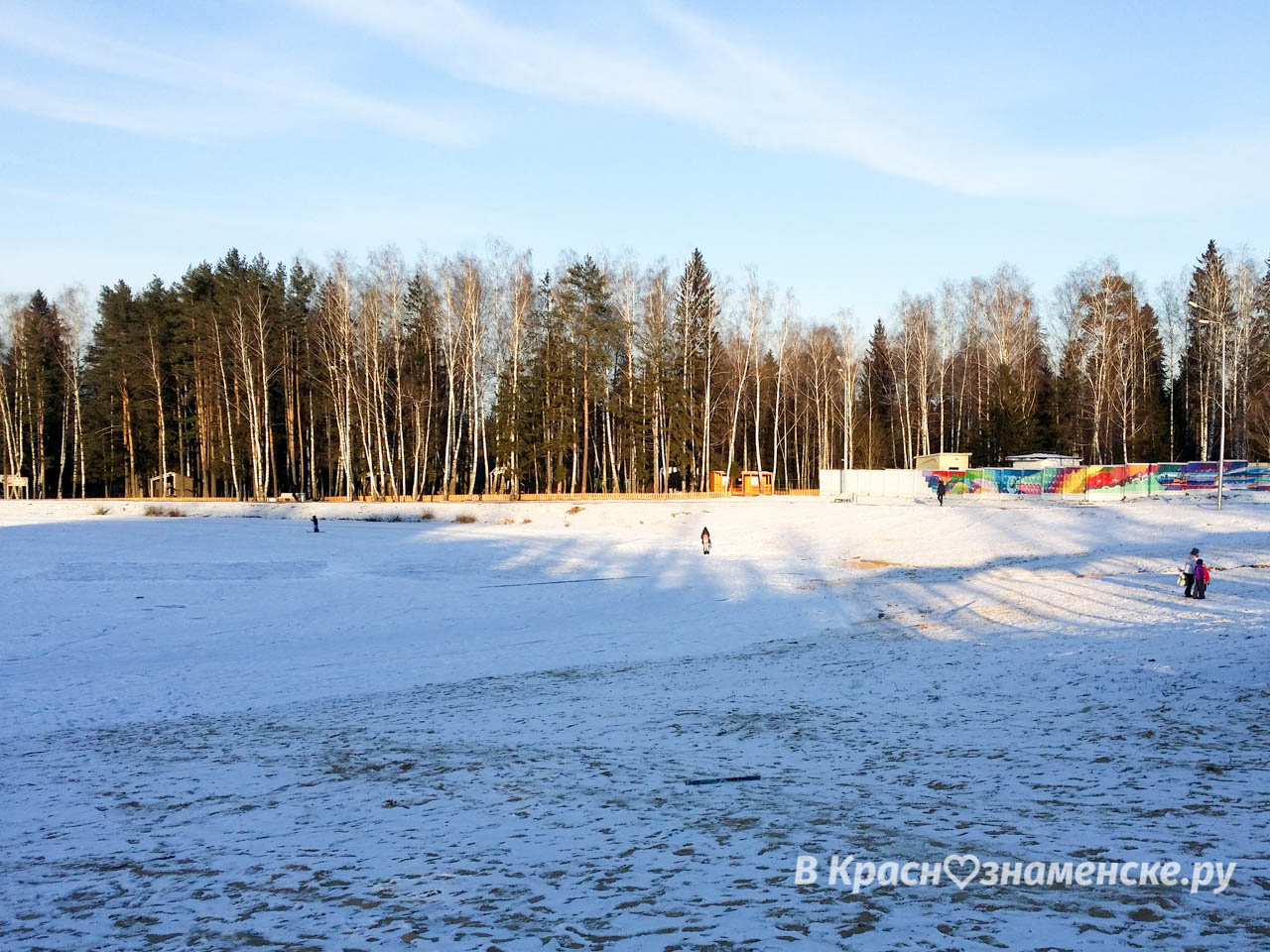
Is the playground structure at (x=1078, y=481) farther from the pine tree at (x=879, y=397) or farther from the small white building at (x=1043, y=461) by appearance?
the pine tree at (x=879, y=397)

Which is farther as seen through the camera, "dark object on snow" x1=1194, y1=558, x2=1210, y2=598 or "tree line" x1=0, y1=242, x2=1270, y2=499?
"tree line" x1=0, y1=242, x2=1270, y2=499

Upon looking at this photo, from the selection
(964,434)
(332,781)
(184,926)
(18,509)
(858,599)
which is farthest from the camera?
(964,434)

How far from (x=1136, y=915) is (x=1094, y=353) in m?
64.9

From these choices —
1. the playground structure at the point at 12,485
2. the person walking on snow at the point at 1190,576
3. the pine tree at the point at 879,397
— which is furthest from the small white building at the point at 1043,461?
the playground structure at the point at 12,485

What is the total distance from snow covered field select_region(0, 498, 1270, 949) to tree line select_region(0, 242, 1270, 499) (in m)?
35.5

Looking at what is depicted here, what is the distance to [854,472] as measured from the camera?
52500 millimetres

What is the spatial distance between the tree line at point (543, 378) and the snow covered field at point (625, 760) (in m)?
35.5

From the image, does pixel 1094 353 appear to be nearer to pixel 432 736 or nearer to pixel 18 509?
pixel 432 736

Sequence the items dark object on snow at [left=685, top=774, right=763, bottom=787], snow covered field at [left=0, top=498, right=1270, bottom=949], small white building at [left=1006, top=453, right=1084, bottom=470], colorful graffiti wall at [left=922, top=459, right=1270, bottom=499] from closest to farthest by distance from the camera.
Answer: snow covered field at [left=0, top=498, right=1270, bottom=949], dark object on snow at [left=685, top=774, right=763, bottom=787], colorful graffiti wall at [left=922, top=459, right=1270, bottom=499], small white building at [left=1006, top=453, right=1084, bottom=470]

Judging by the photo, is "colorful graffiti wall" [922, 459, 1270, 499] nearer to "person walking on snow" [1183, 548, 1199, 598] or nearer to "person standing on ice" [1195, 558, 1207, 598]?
"person walking on snow" [1183, 548, 1199, 598]

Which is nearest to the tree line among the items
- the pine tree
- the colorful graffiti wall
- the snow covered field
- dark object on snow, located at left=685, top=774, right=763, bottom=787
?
the pine tree

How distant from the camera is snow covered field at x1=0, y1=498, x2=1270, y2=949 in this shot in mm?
5527

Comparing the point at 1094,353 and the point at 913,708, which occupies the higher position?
the point at 1094,353

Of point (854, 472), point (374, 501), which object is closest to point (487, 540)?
point (374, 501)
